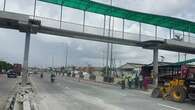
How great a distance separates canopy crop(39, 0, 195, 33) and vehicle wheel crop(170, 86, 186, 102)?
15.6 m

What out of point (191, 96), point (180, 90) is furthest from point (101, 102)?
point (191, 96)

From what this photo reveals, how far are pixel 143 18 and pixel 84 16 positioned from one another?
8.08 meters

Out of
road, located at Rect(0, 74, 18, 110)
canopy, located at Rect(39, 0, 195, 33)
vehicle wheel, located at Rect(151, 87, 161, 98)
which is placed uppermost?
canopy, located at Rect(39, 0, 195, 33)

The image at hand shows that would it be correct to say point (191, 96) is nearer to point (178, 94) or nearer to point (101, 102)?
point (178, 94)

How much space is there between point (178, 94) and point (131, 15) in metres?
18.1

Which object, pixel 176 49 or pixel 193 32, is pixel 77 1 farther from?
pixel 193 32

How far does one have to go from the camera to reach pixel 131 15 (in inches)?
1427

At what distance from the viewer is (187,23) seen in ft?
129

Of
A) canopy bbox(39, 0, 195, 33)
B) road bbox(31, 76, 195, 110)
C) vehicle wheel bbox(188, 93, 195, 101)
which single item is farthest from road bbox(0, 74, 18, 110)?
vehicle wheel bbox(188, 93, 195, 101)

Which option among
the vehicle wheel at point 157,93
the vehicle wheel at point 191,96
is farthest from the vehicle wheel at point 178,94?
the vehicle wheel at point 157,93

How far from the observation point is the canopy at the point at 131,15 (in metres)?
32.5

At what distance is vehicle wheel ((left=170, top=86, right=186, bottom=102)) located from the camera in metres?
19.2

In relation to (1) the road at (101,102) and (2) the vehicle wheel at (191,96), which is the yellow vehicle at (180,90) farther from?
(1) the road at (101,102)

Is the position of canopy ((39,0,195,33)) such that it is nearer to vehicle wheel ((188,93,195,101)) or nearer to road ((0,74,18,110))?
road ((0,74,18,110))
